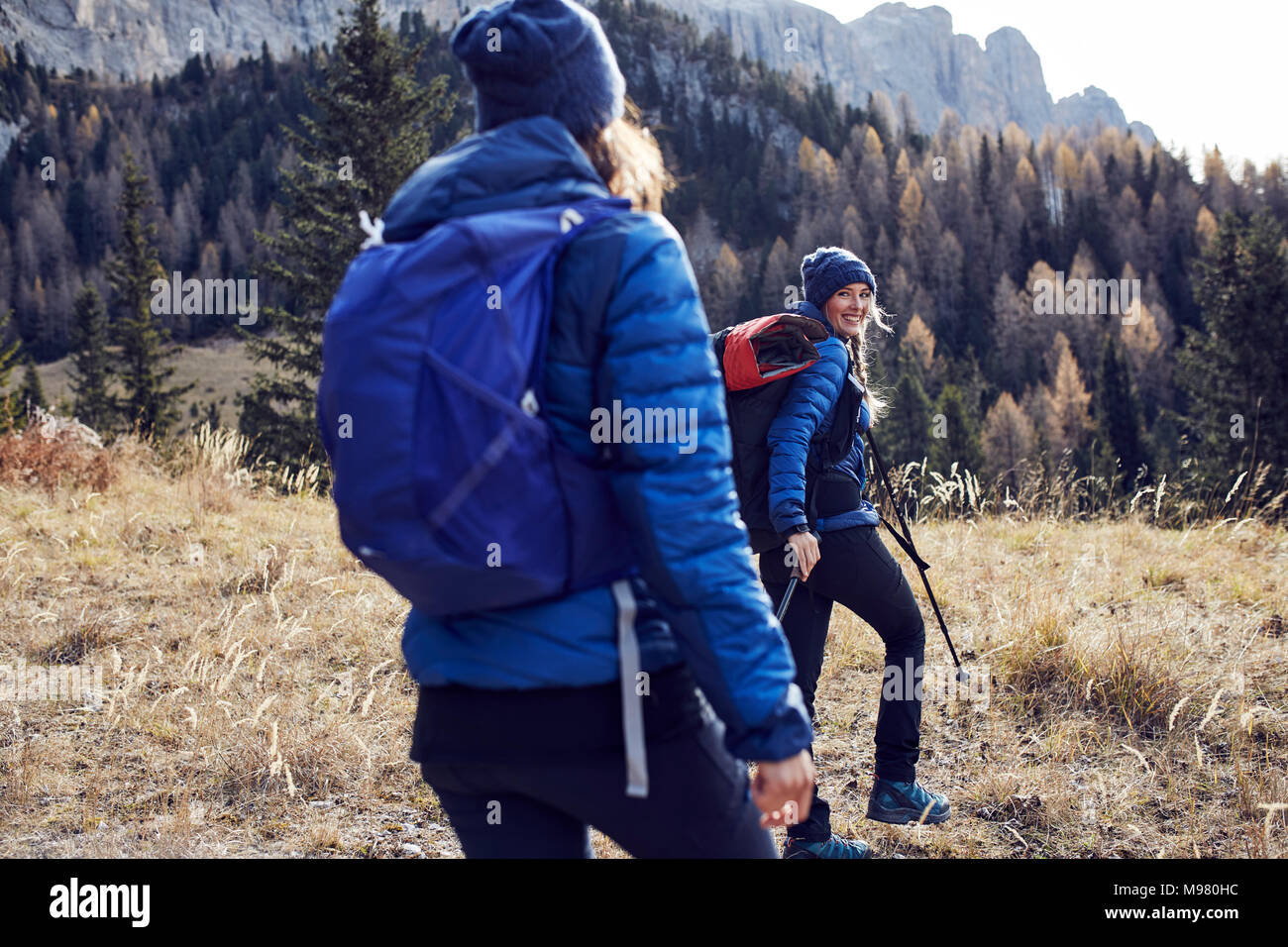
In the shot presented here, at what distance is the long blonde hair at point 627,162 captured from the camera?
1560mm

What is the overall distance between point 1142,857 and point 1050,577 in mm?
3080

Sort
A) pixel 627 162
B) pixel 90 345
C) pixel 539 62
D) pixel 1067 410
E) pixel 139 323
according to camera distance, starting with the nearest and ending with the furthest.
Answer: pixel 539 62, pixel 627 162, pixel 139 323, pixel 90 345, pixel 1067 410

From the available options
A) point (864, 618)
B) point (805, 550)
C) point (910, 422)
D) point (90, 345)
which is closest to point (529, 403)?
point (805, 550)

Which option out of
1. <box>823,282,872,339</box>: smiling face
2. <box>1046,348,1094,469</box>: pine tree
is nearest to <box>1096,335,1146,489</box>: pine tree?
<box>1046,348,1094,469</box>: pine tree

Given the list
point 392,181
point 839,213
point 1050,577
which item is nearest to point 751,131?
point 839,213

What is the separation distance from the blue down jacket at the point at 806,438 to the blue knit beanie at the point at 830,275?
11.7 inches

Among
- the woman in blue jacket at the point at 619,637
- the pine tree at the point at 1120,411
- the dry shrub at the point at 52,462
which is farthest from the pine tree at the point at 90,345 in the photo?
the pine tree at the point at 1120,411

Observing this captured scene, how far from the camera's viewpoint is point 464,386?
1.18 meters

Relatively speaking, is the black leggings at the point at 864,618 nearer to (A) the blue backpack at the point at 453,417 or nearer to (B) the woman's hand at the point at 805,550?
(B) the woman's hand at the point at 805,550

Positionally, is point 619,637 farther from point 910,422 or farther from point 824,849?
point 910,422

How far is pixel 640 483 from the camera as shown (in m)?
1.27

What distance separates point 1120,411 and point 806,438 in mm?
57659

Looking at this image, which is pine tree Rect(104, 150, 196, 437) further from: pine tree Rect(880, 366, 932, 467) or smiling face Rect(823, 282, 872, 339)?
pine tree Rect(880, 366, 932, 467)
